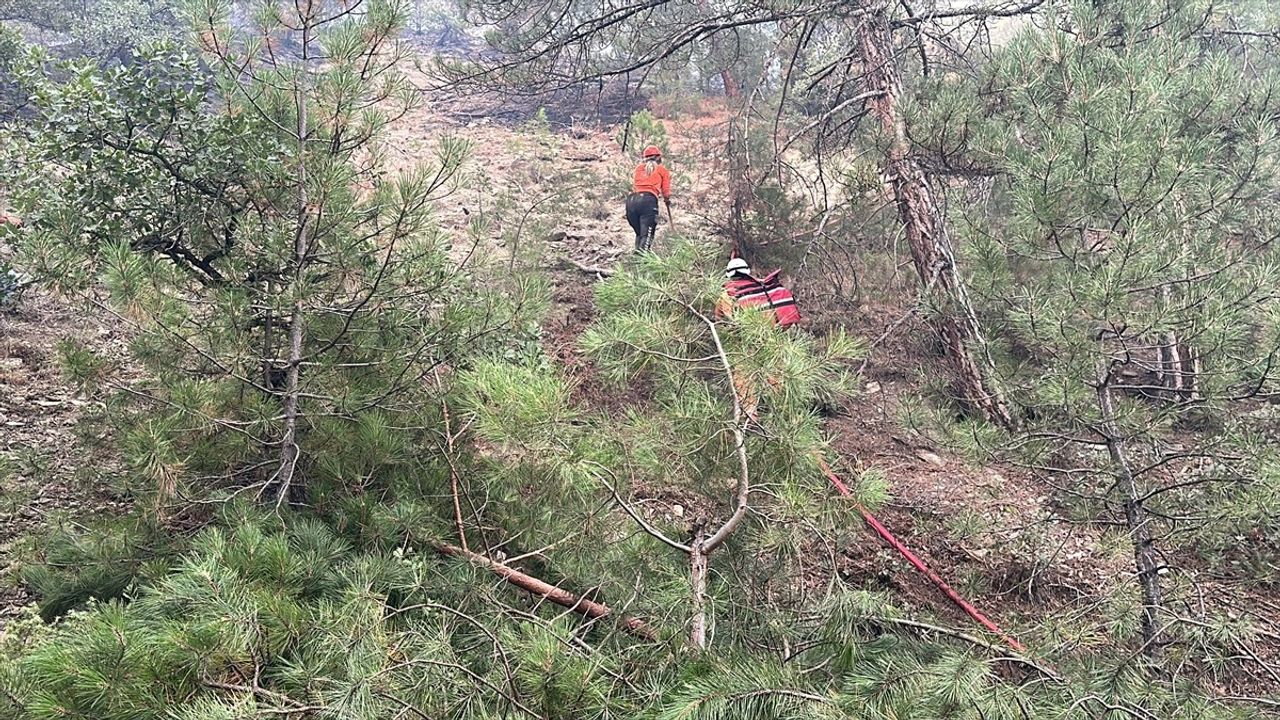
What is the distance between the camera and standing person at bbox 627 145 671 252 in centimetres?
852

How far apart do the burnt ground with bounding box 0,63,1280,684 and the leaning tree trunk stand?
37 cm

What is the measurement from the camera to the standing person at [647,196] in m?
8.52

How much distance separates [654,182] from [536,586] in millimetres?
6146

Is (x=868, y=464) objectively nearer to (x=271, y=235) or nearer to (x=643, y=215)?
(x=643, y=215)

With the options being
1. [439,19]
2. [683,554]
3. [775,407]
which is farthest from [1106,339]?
[439,19]

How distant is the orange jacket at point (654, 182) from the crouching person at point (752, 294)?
10.00 ft

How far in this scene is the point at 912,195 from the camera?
5922 millimetres

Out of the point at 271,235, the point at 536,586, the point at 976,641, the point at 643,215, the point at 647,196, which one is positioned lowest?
the point at 536,586

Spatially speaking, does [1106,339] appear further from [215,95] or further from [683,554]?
[215,95]

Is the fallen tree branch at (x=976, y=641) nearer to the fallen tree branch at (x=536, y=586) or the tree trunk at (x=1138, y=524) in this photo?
the tree trunk at (x=1138, y=524)

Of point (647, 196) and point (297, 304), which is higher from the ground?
point (647, 196)

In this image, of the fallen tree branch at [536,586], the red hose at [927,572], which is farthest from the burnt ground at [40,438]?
the red hose at [927,572]

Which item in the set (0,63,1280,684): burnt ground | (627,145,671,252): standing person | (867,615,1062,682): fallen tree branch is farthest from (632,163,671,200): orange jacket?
(867,615,1062,682): fallen tree branch

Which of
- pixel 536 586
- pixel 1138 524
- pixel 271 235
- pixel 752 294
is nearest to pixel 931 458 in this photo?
pixel 752 294
